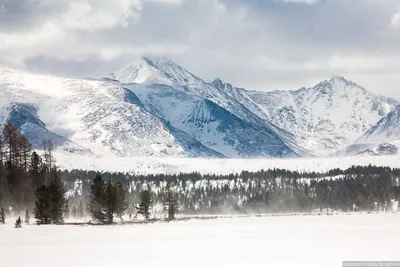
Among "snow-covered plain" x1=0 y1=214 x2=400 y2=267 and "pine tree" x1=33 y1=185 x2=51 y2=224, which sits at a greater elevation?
"pine tree" x1=33 y1=185 x2=51 y2=224

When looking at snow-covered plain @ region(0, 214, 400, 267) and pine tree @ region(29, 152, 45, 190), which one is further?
pine tree @ region(29, 152, 45, 190)

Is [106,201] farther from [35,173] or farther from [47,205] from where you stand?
[47,205]

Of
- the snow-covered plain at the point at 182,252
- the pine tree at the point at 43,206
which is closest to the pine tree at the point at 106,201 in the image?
the pine tree at the point at 43,206

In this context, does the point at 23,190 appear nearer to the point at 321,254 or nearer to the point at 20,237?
the point at 20,237

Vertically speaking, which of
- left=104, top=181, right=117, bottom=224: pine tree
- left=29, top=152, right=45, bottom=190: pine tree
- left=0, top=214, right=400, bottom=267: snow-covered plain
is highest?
left=29, top=152, right=45, bottom=190: pine tree

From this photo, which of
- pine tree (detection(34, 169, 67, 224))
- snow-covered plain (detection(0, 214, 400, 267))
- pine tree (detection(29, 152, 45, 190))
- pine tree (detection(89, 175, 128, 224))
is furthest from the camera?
pine tree (detection(29, 152, 45, 190))


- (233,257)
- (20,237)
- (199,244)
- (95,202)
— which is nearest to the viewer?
(233,257)

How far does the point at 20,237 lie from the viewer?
6228 centimetres

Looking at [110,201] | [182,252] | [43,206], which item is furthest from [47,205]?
[182,252]

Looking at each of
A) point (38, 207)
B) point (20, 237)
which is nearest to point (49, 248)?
point (20, 237)

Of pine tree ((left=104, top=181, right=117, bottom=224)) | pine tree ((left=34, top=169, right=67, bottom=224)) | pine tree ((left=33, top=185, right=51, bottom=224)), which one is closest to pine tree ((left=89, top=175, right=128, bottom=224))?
pine tree ((left=104, top=181, right=117, bottom=224))

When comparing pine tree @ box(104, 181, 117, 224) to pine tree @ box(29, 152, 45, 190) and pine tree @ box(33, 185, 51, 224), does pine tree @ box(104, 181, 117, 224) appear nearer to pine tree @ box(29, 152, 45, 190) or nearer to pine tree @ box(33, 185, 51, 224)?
pine tree @ box(29, 152, 45, 190)

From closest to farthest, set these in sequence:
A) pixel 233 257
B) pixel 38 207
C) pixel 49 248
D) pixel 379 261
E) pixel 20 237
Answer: pixel 379 261, pixel 233 257, pixel 49 248, pixel 20 237, pixel 38 207

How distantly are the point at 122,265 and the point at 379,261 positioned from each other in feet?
65.0
